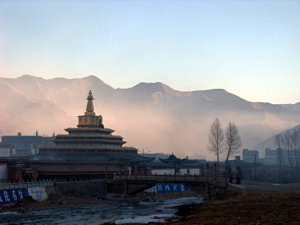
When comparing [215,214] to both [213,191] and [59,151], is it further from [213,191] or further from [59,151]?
[59,151]

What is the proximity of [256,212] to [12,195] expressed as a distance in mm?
42131

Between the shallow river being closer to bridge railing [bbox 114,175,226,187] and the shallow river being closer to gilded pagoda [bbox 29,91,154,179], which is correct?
bridge railing [bbox 114,175,226,187]

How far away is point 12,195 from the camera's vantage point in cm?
6588

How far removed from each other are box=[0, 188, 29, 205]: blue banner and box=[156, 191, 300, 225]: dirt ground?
33.1 m

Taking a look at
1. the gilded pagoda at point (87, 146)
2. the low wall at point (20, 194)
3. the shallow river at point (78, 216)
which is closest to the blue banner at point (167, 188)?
the shallow river at point (78, 216)

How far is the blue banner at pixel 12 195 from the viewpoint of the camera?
6387 centimetres

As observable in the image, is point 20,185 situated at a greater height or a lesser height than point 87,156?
lesser

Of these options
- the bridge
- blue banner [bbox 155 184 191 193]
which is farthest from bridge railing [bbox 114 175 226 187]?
blue banner [bbox 155 184 191 193]

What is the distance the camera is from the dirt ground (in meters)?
33.4

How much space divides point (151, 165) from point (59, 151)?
25.2m

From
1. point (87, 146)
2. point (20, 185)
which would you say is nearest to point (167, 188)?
point (87, 146)

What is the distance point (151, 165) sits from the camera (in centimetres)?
11375

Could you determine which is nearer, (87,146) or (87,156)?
(87,156)

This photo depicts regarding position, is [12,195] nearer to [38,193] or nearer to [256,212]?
[38,193]
